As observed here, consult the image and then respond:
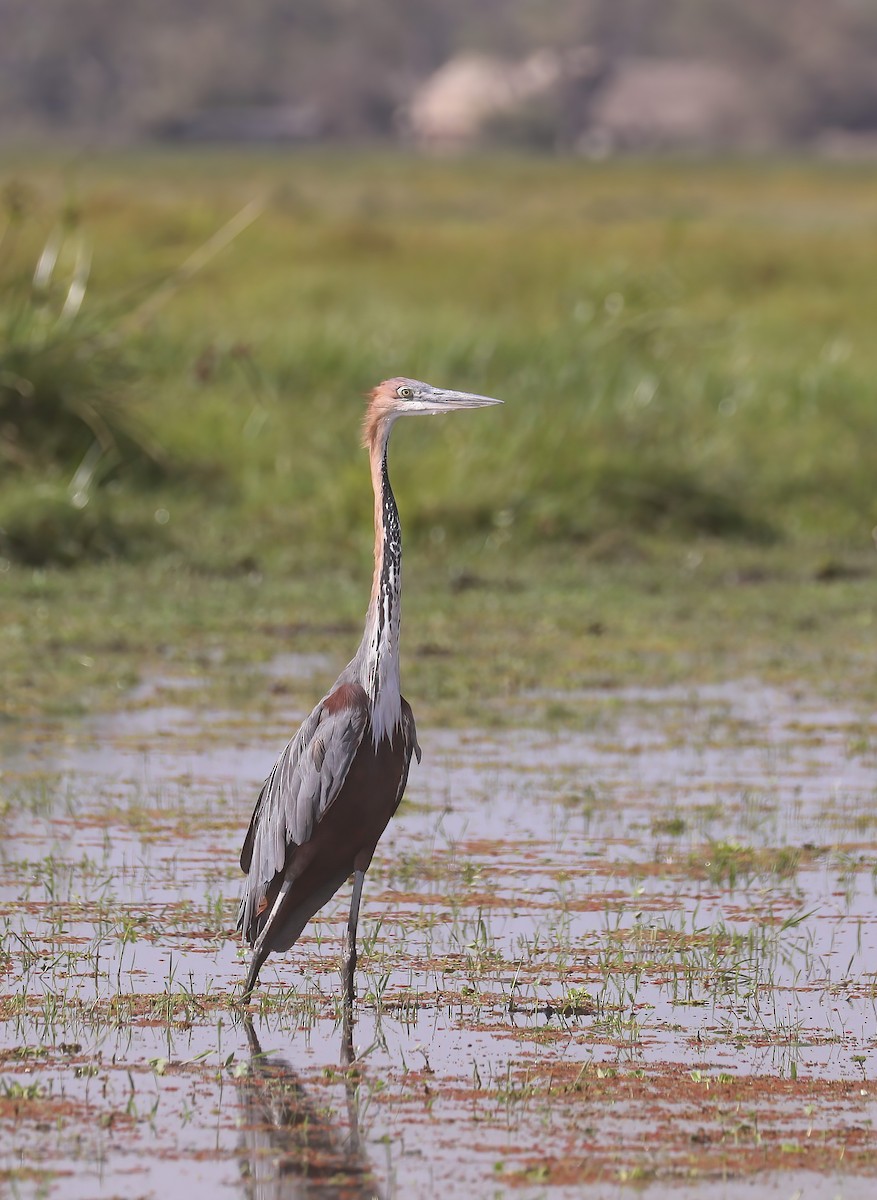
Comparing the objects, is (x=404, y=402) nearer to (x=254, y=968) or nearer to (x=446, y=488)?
(x=254, y=968)

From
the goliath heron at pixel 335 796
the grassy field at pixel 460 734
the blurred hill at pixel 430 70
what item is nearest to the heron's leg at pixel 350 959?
the goliath heron at pixel 335 796

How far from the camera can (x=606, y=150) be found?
217 ft

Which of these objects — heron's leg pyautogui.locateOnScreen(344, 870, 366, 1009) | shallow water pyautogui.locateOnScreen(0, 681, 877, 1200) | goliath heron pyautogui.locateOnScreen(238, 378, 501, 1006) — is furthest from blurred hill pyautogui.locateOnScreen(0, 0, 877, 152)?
heron's leg pyautogui.locateOnScreen(344, 870, 366, 1009)

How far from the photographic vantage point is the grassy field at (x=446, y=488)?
11273 mm

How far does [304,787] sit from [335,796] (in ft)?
0.26

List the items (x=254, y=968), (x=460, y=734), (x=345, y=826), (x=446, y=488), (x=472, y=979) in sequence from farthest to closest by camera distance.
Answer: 1. (x=446, y=488)
2. (x=460, y=734)
3. (x=472, y=979)
4. (x=345, y=826)
5. (x=254, y=968)

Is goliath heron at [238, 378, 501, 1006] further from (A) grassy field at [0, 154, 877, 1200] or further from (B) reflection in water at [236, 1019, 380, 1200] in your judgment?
(B) reflection in water at [236, 1019, 380, 1200]

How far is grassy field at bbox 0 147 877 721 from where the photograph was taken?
1127 cm

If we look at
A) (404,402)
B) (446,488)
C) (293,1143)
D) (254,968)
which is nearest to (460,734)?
(404,402)

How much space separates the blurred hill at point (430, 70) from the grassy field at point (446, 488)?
16965 millimetres

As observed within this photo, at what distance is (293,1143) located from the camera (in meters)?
4.64

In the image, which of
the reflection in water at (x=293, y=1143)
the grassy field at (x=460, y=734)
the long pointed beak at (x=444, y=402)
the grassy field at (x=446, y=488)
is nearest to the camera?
the reflection in water at (x=293, y=1143)

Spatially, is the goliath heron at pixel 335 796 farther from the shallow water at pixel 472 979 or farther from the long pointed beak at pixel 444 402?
the long pointed beak at pixel 444 402

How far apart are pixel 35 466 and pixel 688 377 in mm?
5648
